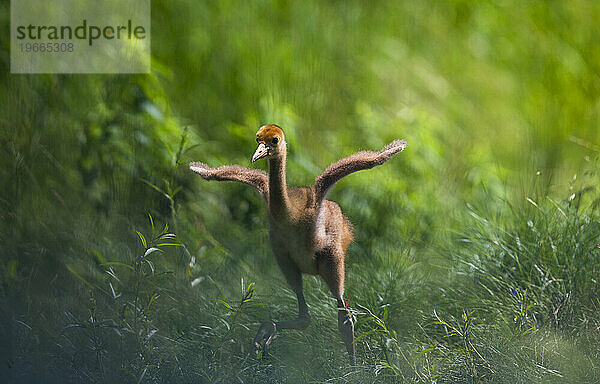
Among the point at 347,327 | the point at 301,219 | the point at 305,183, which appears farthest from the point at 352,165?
the point at 305,183

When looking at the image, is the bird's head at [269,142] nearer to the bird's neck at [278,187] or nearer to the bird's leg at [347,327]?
the bird's neck at [278,187]

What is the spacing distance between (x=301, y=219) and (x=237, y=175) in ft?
0.61

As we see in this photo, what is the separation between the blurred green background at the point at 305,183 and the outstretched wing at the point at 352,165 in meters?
0.36

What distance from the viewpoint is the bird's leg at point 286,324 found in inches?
80.2

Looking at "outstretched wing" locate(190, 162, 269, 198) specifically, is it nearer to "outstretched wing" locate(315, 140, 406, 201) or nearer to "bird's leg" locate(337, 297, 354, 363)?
"outstretched wing" locate(315, 140, 406, 201)

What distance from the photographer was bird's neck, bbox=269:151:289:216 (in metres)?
1.87

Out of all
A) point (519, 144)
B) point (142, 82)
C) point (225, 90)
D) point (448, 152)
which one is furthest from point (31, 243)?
point (519, 144)

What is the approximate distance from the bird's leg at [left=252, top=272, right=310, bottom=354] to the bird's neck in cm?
21

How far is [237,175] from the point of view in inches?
77.4

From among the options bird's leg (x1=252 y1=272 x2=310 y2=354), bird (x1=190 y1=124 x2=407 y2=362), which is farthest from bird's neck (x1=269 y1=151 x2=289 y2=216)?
bird's leg (x1=252 y1=272 x2=310 y2=354)

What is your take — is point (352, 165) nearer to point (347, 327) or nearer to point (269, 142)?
point (269, 142)

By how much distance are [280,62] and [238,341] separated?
96 centimetres

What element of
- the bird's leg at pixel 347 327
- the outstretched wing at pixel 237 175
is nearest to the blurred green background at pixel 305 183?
the bird's leg at pixel 347 327

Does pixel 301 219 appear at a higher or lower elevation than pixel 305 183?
higher
